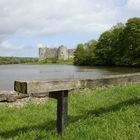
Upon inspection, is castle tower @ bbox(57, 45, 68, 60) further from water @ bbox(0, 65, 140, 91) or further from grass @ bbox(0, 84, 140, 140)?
Answer: grass @ bbox(0, 84, 140, 140)

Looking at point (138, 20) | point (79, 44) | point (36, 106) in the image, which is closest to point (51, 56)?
point (79, 44)

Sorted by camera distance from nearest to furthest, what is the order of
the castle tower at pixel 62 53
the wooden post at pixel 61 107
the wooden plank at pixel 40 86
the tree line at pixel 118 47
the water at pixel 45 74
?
the wooden plank at pixel 40 86
the wooden post at pixel 61 107
the water at pixel 45 74
the tree line at pixel 118 47
the castle tower at pixel 62 53

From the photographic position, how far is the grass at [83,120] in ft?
22.6

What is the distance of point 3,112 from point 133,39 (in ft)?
262

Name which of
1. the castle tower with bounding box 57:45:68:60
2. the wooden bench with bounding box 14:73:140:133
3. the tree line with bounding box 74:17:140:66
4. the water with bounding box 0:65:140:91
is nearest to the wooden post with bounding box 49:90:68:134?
the wooden bench with bounding box 14:73:140:133

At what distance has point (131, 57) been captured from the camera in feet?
295

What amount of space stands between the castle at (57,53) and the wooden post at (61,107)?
6656 inches

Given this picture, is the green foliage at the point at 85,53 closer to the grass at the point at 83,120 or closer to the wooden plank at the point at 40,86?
the grass at the point at 83,120

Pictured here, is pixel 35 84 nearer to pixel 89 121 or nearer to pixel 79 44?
pixel 89 121

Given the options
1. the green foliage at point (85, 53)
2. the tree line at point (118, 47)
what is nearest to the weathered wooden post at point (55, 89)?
the tree line at point (118, 47)

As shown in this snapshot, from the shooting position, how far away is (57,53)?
182625 millimetres

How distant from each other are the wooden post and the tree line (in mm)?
79980

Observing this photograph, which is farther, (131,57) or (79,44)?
(79,44)

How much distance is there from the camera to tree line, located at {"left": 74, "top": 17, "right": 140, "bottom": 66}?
88.7 meters
